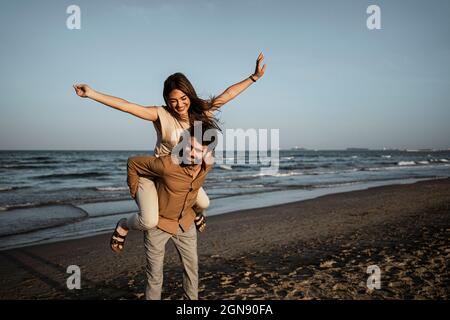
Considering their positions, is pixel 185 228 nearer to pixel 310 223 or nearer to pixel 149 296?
pixel 149 296

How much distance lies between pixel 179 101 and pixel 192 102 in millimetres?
120

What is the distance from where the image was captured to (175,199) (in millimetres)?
2559

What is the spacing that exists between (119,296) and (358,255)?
3662 mm

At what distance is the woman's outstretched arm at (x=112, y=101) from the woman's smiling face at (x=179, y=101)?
22 centimetres

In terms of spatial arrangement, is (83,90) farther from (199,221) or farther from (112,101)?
(199,221)

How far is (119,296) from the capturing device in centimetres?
391

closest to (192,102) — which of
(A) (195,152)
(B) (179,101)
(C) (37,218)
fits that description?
(B) (179,101)

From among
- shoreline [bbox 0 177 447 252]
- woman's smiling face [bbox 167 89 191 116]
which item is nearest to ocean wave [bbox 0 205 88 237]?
shoreline [bbox 0 177 447 252]

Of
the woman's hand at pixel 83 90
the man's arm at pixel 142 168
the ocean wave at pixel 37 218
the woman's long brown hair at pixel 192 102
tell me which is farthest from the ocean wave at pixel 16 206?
the woman's long brown hair at pixel 192 102

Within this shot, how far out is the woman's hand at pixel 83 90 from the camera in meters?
2.15

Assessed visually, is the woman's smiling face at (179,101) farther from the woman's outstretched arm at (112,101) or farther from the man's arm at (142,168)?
the man's arm at (142,168)

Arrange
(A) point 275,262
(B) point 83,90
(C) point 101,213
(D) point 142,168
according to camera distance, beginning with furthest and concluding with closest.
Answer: (C) point 101,213 < (A) point 275,262 < (D) point 142,168 < (B) point 83,90

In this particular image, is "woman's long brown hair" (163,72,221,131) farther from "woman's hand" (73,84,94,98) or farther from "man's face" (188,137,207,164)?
"woman's hand" (73,84,94,98)
